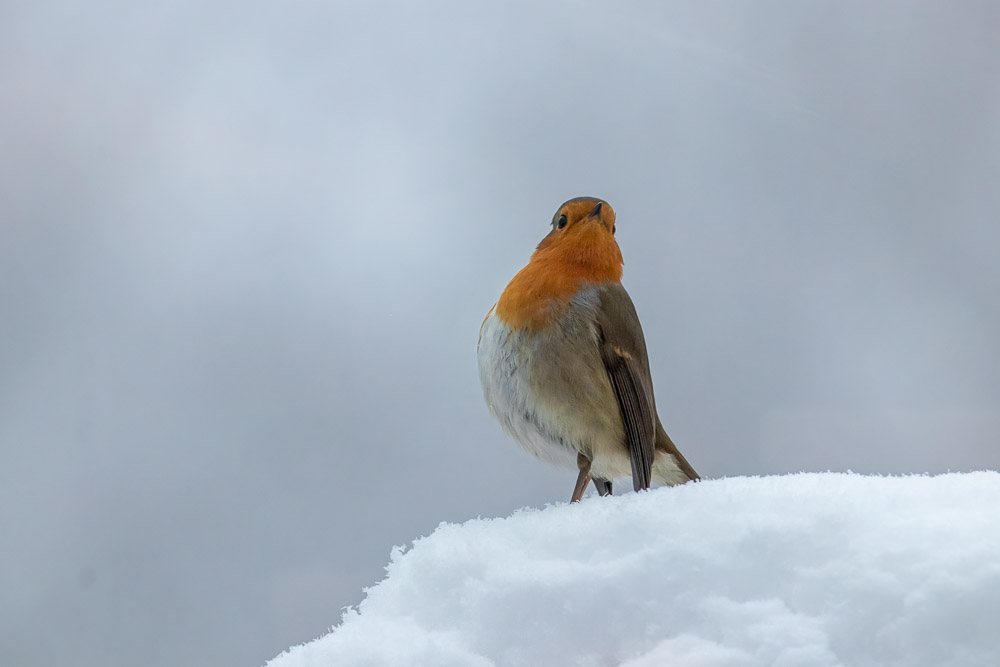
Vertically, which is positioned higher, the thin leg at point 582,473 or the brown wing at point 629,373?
the brown wing at point 629,373

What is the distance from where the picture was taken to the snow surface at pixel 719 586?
71 cm

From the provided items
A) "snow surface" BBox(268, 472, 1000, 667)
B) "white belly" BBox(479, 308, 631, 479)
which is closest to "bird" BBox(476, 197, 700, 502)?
"white belly" BBox(479, 308, 631, 479)

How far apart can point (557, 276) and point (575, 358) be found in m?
0.17

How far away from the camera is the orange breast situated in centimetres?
155

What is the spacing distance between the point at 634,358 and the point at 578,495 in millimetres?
301

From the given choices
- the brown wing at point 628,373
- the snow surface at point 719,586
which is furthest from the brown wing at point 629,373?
the snow surface at point 719,586

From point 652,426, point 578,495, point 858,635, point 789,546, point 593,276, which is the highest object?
point 593,276

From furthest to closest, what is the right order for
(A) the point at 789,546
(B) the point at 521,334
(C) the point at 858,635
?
(B) the point at 521,334 → (A) the point at 789,546 → (C) the point at 858,635

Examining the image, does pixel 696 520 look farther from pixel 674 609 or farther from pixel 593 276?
pixel 593 276

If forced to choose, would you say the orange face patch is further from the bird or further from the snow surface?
the snow surface

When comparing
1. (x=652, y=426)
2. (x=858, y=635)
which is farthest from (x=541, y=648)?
(x=652, y=426)

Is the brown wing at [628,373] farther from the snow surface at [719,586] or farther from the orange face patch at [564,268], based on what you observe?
the snow surface at [719,586]

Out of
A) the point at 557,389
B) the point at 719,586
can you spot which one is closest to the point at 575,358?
the point at 557,389

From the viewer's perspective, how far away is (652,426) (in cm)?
167
